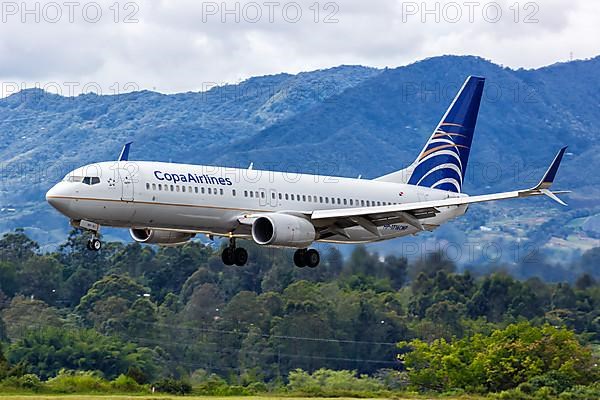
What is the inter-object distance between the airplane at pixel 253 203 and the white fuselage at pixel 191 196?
0.12ft

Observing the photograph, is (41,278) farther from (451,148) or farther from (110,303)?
(451,148)

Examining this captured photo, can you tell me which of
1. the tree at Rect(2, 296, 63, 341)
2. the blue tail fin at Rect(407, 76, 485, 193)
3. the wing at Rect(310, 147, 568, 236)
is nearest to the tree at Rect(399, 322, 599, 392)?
the blue tail fin at Rect(407, 76, 485, 193)

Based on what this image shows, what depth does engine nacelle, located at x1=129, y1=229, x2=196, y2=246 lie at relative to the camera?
54.5m

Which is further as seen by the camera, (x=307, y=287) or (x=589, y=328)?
(x=307, y=287)

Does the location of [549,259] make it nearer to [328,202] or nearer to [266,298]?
[328,202]

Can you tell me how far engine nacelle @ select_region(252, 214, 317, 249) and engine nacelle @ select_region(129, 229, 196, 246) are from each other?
2.99 meters

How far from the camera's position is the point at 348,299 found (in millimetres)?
105750

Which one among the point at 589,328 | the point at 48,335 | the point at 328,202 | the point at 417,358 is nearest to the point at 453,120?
the point at 328,202

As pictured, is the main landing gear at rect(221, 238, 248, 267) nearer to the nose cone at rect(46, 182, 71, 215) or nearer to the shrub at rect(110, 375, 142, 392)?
the nose cone at rect(46, 182, 71, 215)

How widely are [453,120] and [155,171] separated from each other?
66.0 ft

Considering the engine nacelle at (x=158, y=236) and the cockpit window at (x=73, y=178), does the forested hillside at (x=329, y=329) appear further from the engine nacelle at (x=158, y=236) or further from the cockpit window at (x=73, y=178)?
the cockpit window at (x=73, y=178)

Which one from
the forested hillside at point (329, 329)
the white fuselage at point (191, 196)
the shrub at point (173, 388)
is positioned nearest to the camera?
the white fuselage at point (191, 196)

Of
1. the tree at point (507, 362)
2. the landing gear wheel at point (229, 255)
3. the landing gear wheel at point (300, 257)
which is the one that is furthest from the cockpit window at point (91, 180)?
the tree at point (507, 362)

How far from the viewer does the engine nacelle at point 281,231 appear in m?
53.3
